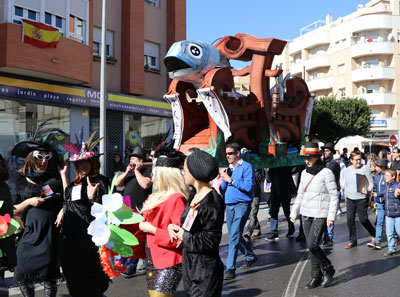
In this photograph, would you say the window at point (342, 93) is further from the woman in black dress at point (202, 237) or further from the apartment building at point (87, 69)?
the woman in black dress at point (202, 237)

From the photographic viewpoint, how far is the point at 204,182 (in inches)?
129

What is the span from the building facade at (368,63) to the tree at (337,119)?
774cm

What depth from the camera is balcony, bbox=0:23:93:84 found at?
527 inches

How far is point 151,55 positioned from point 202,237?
1772cm

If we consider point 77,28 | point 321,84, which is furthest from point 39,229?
point 321,84

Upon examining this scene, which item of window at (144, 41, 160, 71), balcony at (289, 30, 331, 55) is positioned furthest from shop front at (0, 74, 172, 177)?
balcony at (289, 30, 331, 55)

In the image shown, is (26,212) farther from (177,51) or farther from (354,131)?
(354,131)

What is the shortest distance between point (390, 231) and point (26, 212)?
18.9ft

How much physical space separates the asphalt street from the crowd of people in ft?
0.82

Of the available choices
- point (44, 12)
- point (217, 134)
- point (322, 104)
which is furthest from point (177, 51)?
point (322, 104)

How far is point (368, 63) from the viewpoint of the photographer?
169 ft

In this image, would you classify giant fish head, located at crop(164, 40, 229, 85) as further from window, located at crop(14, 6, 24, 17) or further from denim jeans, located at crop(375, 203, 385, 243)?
window, located at crop(14, 6, 24, 17)

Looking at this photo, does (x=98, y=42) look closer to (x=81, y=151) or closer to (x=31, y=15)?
(x=31, y=15)

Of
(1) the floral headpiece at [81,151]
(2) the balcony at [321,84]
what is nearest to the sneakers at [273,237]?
(1) the floral headpiece at [81,151]
